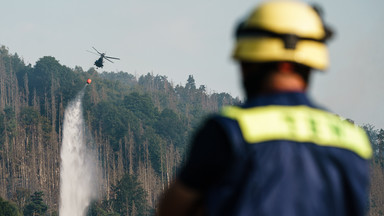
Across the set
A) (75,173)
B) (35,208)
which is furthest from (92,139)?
(35,208)

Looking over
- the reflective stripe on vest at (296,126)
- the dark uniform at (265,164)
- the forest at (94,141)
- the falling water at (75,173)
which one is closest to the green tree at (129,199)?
the forest at (94,141)

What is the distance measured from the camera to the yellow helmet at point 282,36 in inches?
116

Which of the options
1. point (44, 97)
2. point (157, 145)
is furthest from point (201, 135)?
point (44, 97)

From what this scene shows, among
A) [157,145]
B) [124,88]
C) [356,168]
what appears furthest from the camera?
[124,88]

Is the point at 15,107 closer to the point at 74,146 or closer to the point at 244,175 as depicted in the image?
the point at 74,146

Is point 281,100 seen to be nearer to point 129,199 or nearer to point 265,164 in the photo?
point 265,164

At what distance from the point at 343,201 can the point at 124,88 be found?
184096 millimetres

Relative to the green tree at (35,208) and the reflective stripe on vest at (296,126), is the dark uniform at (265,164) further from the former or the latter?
the green tree at (35,208)

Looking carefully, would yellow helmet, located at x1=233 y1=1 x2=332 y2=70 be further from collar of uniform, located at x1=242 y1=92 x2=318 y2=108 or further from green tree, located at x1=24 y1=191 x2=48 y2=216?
green tree, located at x1=24 y1=191 x2=48 y2=216

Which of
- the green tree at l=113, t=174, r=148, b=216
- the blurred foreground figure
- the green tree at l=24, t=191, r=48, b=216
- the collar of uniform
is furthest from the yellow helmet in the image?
the green tree at l=113, t=174, r=148, b=216

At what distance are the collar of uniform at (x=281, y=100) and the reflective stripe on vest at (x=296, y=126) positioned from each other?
2cm

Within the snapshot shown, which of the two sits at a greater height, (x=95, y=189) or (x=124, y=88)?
(x=124, y=88)

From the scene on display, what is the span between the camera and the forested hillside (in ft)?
338

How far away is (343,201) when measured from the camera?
9.68 feet
